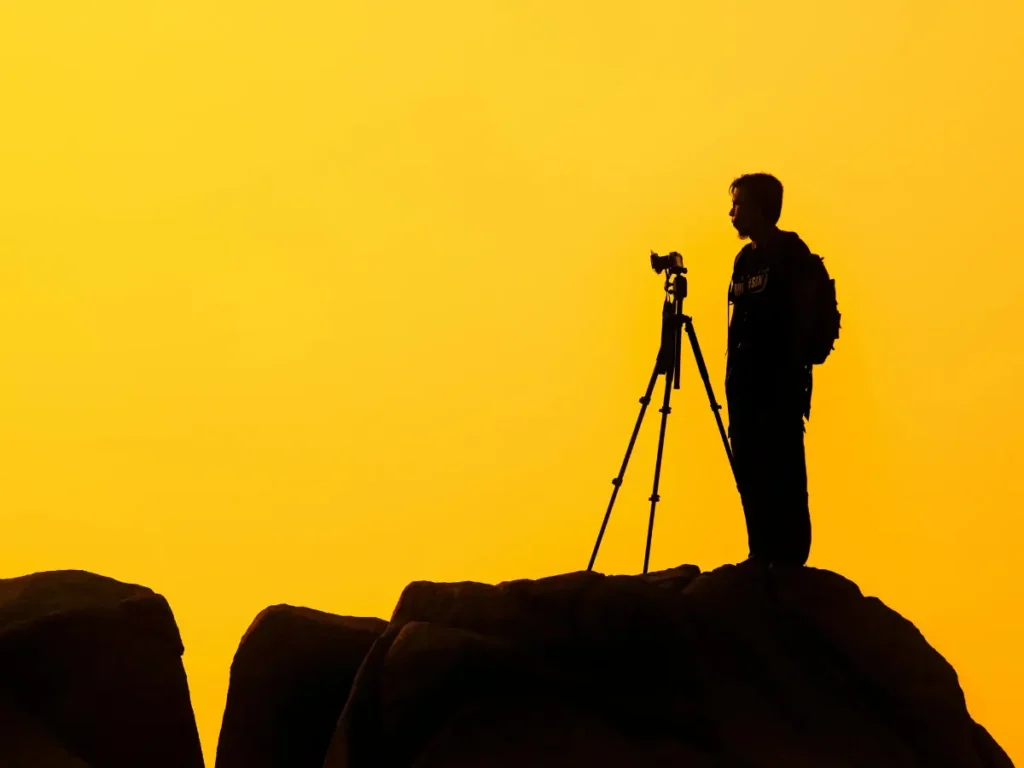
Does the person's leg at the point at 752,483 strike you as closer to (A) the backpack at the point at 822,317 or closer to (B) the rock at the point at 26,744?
(A) the backpack at the point at 822,317

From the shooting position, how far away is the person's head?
654 cm

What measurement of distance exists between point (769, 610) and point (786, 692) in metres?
0.63

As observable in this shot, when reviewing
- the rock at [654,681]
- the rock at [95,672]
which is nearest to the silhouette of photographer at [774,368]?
the rock at [654,681]

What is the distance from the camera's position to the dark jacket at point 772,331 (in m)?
6.46

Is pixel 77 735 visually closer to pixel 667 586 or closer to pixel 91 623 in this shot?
pixel 91 623

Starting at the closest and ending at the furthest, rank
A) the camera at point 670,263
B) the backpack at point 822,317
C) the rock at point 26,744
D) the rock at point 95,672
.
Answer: the rock at point 26,744, the rock at point 95,672, the backpack at point 822,317, the camera at point 670,263

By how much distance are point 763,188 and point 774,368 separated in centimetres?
108

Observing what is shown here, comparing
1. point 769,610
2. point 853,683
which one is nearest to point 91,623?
point 769,610

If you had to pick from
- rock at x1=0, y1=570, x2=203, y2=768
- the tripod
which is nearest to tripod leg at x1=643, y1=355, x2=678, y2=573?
the tripod

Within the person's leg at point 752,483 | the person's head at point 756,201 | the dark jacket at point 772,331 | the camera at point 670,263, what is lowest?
the person's leg at point 752,483

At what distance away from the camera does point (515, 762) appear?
491cm

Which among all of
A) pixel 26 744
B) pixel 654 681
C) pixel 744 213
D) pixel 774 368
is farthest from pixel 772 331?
pixel 26 744

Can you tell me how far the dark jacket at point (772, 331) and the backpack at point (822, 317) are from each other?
0.18 ft

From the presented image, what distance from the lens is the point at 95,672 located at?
619cm
